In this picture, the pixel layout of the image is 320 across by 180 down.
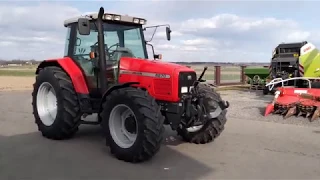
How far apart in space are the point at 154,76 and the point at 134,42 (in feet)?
5.05

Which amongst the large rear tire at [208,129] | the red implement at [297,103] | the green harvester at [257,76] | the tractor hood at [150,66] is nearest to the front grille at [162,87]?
the tractor hood at [150,66]

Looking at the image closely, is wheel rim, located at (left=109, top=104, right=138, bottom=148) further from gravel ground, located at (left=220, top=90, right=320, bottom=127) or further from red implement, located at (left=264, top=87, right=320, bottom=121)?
red implement, located at (left=264, top=87, right=320, bottom=121)

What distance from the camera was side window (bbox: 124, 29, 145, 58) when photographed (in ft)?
22.5

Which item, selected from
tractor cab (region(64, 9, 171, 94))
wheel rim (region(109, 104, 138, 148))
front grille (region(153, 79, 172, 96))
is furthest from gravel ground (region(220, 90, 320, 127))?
wheel rim (region(109, 104, 138, 148))

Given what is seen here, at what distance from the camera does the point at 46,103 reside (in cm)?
755

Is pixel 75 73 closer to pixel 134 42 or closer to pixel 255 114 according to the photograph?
pixel 134 42

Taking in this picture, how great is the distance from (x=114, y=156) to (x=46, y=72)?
Result: 2539mm

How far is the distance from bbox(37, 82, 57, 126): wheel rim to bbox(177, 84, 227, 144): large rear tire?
108 inches

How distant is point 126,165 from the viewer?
5.26m

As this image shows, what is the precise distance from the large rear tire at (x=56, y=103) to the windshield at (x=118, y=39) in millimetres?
739

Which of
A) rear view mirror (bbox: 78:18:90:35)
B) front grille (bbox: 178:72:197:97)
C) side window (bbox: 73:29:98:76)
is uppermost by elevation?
rear view mirror (bbox: 78:18:90:35)

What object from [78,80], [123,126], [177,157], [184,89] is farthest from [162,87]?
[78,80]

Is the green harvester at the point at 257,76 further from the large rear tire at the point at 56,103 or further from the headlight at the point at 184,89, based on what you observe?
the headlight at the point at 184,89

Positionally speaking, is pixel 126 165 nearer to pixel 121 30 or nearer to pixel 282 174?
pixel 282 174
